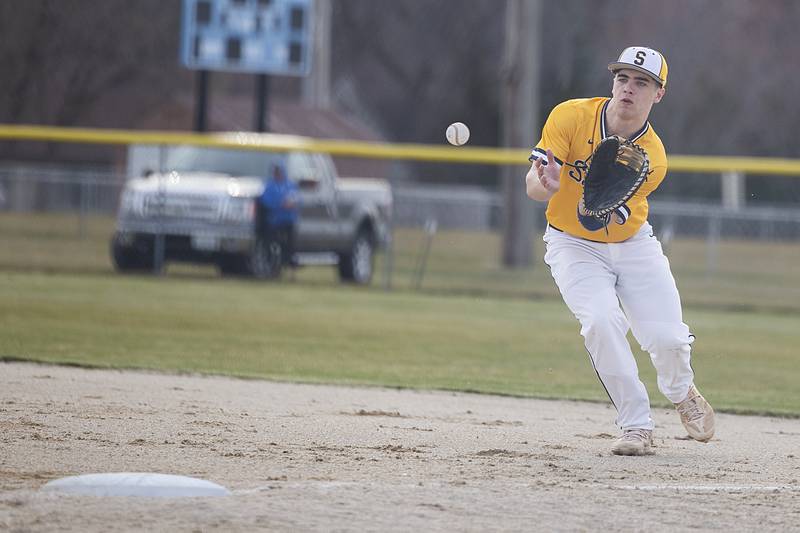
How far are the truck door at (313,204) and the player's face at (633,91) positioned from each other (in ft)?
38.3

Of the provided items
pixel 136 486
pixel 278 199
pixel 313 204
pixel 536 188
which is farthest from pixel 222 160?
pixel 136 486

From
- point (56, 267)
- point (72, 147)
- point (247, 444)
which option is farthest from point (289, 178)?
point (72, 147)

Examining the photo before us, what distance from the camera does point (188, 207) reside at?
1748 centimetres

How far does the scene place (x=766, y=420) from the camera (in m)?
8.68

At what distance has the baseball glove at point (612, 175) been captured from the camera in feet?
20.9

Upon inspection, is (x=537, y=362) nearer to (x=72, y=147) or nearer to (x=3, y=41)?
(x=3, y=41)

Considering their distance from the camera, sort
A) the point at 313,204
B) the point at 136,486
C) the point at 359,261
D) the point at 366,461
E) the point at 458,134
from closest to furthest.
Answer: the point at 136,486
the point at 366,461
the point at 458,134
the point at 313,204
the point at 359,261

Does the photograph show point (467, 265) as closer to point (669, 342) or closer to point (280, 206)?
point (280, 206)

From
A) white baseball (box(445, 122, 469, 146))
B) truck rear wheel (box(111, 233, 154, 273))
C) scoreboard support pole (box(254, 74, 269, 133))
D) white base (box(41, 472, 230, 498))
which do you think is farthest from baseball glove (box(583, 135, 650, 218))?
scoreboard support pole (box(254, 74, 269, 133))

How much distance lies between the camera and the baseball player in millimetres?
6473

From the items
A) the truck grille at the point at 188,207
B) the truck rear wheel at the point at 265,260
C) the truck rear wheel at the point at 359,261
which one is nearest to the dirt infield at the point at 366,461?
the truck grille at the point at 188,207

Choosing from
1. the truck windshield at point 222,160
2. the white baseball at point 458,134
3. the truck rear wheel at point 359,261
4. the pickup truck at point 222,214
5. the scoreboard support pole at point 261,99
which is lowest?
the truck rear wheel at point 359,261

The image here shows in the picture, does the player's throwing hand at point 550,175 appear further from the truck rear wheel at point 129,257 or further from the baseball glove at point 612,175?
the truck rear wheel at point 129,257

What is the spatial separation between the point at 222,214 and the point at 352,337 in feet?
17.4
